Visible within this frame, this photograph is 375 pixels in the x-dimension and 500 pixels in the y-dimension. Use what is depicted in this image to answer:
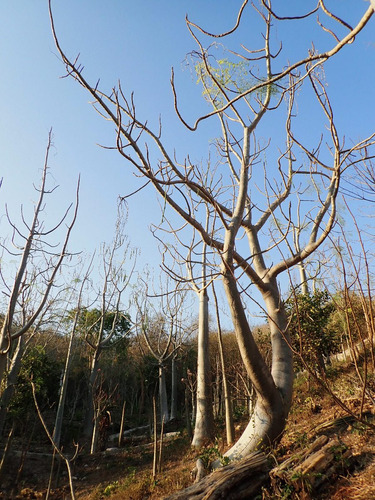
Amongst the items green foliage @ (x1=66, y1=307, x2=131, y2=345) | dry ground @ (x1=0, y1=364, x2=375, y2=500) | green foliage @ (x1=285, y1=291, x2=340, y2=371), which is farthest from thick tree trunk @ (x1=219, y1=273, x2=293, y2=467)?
green foliage @ (x1=66, y1=307, x2=131, y2=345)

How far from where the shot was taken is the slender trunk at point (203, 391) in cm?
762

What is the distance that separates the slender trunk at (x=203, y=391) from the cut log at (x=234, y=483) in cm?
466

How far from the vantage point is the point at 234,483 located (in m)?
3.10

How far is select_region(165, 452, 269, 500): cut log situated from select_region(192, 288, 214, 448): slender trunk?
466 cm

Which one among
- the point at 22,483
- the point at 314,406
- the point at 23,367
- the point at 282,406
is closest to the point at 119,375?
the point at 23,367

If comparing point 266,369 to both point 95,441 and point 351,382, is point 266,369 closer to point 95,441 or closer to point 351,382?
point 351,382

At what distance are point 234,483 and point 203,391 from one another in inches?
206

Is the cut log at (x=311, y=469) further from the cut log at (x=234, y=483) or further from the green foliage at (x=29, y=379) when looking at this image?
the green foliage at (x=29, y=379)

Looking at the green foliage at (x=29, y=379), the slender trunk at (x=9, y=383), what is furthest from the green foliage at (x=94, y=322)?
the slender trunk at (x=9, y=383)

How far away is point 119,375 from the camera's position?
17.4m

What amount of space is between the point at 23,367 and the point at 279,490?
12.2 meters

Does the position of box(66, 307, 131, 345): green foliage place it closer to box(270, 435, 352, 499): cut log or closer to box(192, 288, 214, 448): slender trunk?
box(192, 288, 214, 448): slender trunk

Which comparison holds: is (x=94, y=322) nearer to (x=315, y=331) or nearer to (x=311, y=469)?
(x=315, y=331)

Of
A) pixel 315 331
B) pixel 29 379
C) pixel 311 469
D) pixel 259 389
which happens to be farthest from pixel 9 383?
pixel 311 469
